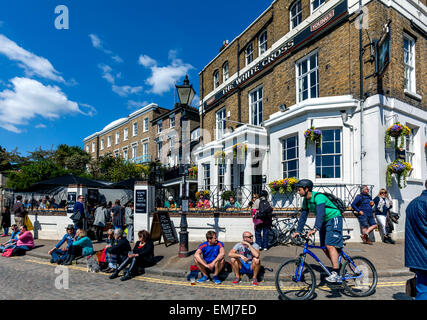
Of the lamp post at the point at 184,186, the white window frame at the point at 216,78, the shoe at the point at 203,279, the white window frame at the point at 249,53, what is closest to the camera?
the shoe at the point at 203,279

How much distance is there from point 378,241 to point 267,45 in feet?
41.1

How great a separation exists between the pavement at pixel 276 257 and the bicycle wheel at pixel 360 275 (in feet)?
4.26

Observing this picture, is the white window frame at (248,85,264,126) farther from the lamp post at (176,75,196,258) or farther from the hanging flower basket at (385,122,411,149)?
the lamp post at (176,75,196,258)

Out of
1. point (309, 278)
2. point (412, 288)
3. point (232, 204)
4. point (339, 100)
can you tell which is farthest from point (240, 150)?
point (412, 288)

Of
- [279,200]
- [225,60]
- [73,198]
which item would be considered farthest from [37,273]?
[225,60]

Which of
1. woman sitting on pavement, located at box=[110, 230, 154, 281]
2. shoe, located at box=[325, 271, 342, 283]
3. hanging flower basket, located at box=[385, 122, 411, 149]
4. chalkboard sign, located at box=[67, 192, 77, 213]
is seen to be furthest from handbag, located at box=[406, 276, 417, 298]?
chalkboard sign, located at box=[67, 192, 77, 213]

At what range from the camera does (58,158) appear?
3691 centimetres

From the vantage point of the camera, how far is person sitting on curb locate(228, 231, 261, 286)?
5551 mm

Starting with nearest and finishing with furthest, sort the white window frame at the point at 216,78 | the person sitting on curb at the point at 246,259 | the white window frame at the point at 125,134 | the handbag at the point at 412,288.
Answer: the handbag at the point at 412,288 < the person sitting on curb at the point at 246,259 < the white window frame at the point at 216,78 < the white window frame at the point at 125,134

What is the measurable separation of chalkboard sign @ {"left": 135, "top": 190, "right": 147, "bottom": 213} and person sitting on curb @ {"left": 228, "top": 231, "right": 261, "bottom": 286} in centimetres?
525

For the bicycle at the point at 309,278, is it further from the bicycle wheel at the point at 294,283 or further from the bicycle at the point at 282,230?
the bicycle at the point at 282,230

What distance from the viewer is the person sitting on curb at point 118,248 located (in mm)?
6656

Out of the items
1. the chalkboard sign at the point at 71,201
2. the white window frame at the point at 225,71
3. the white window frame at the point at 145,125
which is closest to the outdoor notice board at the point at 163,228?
the chalkboard sign at the point at 71,201

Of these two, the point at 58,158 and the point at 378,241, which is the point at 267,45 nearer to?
the point at 378,241
